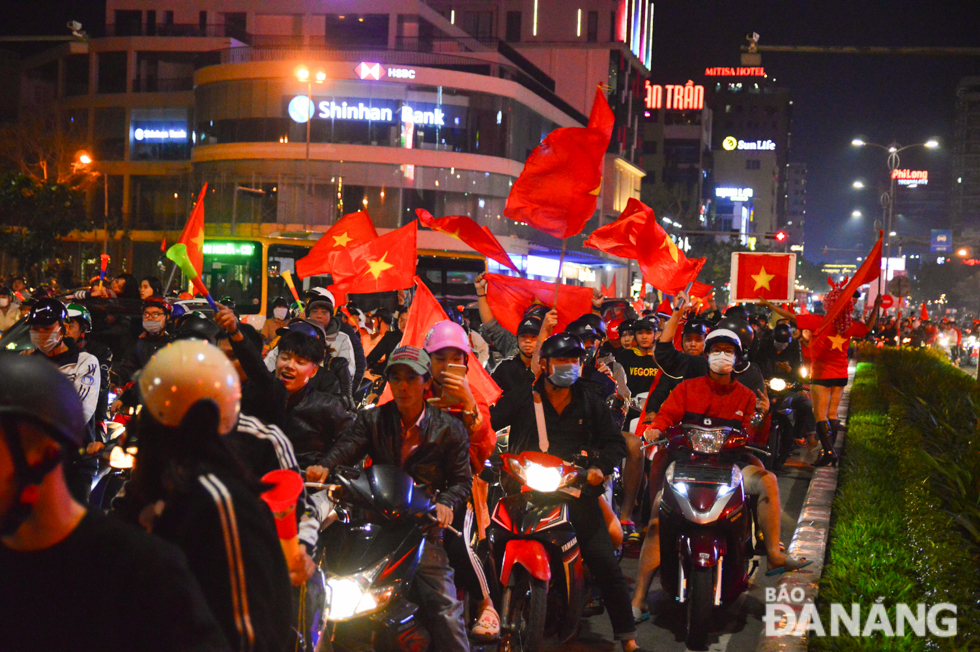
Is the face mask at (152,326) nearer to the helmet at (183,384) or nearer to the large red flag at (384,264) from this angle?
the large red flag at (384,264)

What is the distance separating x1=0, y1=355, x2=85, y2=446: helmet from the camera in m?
1.80

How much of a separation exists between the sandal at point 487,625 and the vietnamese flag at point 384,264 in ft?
22.9

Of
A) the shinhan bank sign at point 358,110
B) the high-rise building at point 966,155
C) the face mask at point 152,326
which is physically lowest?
the face mask at point 152,326

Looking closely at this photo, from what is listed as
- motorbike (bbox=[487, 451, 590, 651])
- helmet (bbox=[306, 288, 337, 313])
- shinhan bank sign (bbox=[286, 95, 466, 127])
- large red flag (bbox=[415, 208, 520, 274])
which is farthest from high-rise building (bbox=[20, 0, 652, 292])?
motorbike (bbox=[487, 451, 590, 651])

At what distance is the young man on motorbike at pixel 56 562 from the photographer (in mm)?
1788

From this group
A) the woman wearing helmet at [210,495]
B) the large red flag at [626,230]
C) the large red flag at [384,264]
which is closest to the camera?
the woman wearing helmet at [210,495]

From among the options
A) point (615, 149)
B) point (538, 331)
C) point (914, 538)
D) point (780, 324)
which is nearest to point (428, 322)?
point (538, 331)

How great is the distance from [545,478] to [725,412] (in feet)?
5.72

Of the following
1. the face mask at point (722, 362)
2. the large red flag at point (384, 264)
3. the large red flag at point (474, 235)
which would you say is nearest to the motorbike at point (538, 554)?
the face mask at point (722, 362)

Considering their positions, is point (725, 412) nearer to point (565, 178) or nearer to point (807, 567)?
point (807, 567)

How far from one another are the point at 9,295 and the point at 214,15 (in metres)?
47.1

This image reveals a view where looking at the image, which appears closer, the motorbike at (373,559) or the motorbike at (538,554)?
the motorbike at (373,559)

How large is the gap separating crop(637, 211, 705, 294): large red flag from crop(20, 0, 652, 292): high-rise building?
3112 centimetres

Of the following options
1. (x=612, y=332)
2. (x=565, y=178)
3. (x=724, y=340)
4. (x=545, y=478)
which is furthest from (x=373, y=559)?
(x=612, y=332)
